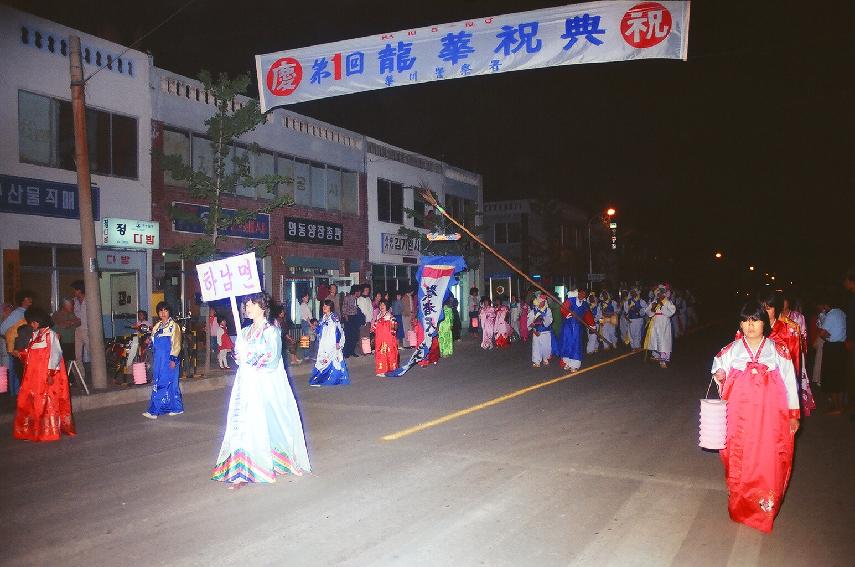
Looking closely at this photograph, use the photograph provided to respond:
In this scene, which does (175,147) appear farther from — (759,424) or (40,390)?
(759,424)

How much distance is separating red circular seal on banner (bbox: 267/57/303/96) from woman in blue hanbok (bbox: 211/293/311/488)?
5409 mm

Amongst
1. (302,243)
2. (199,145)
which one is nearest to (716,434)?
(199,145)

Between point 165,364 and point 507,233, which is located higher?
point 507,233

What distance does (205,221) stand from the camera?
15883mm

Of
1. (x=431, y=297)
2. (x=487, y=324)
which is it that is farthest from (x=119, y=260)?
(x=487, y=324)

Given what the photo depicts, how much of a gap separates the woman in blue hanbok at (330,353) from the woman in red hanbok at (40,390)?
214 inches

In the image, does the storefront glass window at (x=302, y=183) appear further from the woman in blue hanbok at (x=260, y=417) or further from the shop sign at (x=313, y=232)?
the woman in blue hanbok at (x=260, y=417)

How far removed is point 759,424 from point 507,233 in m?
40.7

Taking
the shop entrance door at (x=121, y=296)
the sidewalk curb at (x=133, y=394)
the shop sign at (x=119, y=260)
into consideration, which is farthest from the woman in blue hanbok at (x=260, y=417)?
the shop entrance door at (x=121, y=296)

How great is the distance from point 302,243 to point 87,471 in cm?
1708

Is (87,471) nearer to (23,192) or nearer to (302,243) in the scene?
(23,192)

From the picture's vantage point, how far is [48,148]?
1576 centimetres

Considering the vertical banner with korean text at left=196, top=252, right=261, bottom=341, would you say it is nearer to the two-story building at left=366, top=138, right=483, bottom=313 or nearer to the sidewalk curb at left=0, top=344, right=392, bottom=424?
the sidewalk curb at left=0, top=344, right=392, bottom=424

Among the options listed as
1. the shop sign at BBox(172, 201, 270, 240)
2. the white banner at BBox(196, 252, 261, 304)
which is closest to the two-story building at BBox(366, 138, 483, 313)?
the shop sign at BBox(172, 201, 270, 240)
